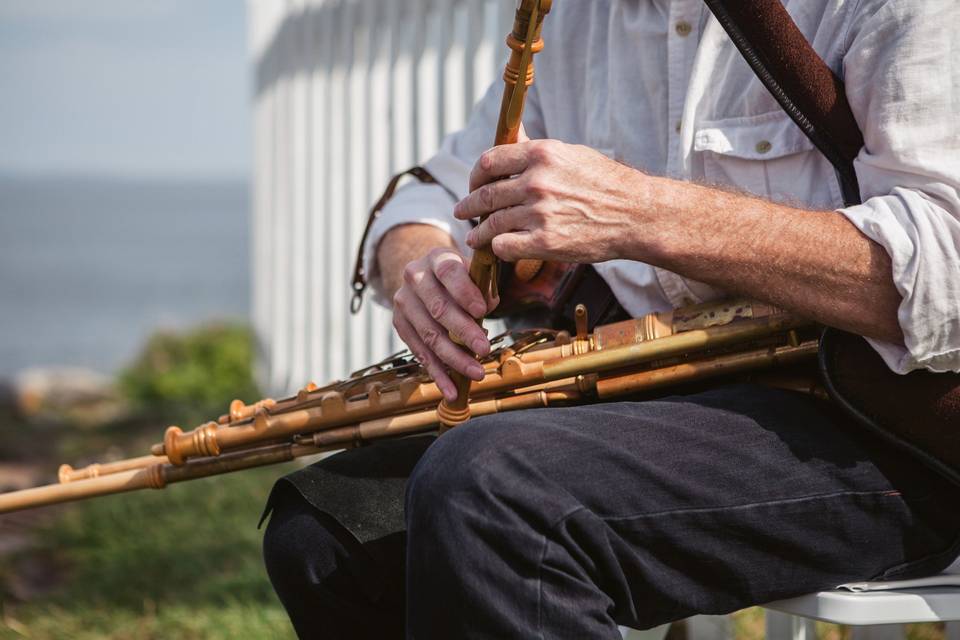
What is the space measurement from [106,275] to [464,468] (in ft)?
115

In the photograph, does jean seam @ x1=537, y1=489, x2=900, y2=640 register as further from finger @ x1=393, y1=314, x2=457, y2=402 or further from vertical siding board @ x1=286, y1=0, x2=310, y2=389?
vertical siding board @ x1=286, y1=0, x2=310, y2=389

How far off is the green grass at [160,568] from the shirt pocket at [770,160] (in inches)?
68.4

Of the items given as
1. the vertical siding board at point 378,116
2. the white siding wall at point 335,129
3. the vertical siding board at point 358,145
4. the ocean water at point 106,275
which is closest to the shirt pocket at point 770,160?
the white siding wall at point 335,129

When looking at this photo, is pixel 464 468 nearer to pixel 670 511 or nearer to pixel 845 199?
pixel 670 511

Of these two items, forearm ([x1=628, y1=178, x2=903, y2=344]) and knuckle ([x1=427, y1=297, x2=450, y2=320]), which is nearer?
forearm ([x1=628, y1=178, x2=903, y2=344])

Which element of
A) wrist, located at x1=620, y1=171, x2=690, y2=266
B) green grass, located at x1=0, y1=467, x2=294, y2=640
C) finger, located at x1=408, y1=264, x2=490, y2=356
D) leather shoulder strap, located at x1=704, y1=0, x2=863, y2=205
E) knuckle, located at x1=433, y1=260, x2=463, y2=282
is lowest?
green grass, located at x1=0, y1=467, x2=294, y2=640

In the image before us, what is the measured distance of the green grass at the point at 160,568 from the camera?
297cm

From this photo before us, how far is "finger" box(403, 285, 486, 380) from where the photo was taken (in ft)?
4.95

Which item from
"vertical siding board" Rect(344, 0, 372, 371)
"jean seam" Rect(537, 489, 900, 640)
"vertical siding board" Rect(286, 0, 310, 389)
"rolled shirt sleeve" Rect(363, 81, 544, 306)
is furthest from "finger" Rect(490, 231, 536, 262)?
"vertical siding board" Rect(286, 0, 310, 389)

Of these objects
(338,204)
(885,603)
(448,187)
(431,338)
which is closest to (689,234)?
(431,338)

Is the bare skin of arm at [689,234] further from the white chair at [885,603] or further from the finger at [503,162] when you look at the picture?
the white chair at [885,603]

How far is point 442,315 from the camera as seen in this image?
5.05 ft

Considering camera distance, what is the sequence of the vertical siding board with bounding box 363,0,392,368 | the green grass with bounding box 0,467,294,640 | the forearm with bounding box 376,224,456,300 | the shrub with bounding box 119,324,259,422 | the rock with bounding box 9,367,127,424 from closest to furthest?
the forearm with bounding box 376,224,456,300, the green grass with bounding box 0,467,294,640, the vertical siding board with bounding box 363,0,392,368, the shrub with bounding box 119,324,259,422, the rock with bounding box 9,367,127,424

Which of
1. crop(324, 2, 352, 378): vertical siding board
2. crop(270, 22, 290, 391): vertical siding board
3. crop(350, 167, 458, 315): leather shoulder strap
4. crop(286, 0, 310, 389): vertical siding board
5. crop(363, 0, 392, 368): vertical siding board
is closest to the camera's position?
crop(350, 167, 458, 315): leather shoulder strap
